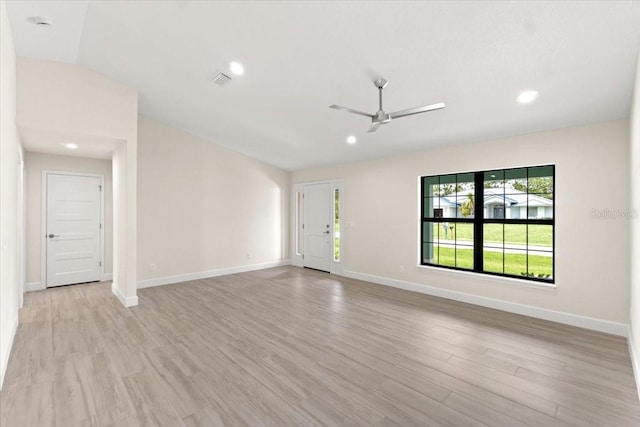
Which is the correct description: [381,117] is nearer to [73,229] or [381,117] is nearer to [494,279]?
[494,279]

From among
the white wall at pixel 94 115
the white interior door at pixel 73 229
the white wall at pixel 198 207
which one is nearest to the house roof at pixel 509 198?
the white wall at pixel 198 207

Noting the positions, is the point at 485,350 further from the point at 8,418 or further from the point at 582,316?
the point at 8,418

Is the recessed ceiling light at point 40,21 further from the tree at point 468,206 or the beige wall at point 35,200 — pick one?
the tree at point 468,206

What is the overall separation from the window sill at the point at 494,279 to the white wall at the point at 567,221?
0.02 meters

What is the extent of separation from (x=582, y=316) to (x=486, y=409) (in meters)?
2.55

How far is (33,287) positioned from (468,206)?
25.2 feet

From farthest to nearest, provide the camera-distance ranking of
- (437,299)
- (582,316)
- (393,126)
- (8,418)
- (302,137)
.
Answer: (302,137) → (437,299) → (393,126) → (582,316) → (8,418)

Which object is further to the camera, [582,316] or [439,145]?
[439,145]

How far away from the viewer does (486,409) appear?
2049 millimetres

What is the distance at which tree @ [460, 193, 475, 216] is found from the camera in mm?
4652

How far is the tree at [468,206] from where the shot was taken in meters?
4.65

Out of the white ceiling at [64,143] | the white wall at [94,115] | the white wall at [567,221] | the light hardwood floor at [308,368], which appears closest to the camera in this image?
the light hardwood floor at [308,368]

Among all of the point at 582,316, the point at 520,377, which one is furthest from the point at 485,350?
the point at 582,316

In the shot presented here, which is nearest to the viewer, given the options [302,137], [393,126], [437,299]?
[393,126]
